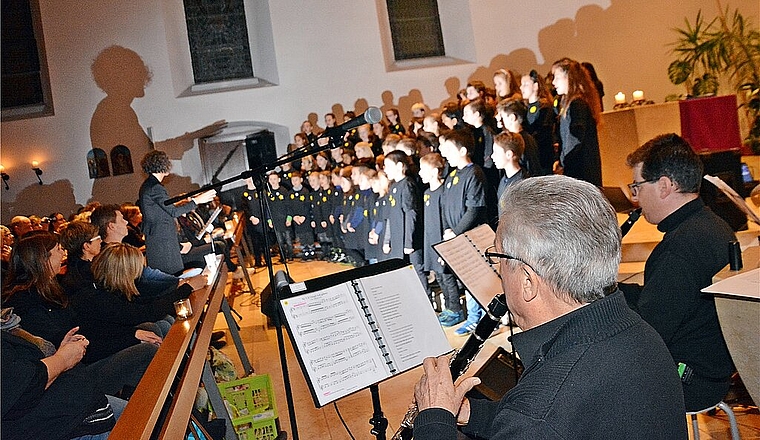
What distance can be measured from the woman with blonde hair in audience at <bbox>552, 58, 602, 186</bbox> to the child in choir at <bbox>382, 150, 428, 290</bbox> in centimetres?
123

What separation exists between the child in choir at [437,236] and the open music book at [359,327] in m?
3.03

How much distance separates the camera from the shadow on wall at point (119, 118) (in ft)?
37.9

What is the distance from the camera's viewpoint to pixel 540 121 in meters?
6.30

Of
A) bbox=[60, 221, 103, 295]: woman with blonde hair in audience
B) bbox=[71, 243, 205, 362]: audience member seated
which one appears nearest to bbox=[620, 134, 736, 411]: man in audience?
bbox=[71, 243, 205, 362]: audience member seated

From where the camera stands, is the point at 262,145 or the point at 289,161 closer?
the point at 289,161

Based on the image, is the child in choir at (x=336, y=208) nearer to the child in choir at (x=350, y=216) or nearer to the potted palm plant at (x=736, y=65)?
the child in choir at (x=350, y=216)

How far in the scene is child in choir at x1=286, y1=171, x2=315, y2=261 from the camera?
9.87 meters

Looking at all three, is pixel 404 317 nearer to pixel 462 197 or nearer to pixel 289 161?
pixel 289 161

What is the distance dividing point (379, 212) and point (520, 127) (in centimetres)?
177

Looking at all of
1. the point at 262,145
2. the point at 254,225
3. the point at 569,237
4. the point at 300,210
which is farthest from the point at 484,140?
the point at 262,145

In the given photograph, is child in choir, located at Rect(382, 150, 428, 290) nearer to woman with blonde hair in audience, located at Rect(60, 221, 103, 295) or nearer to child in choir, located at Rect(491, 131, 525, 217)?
child in choir, located at Rect(491, 131, 525, 217)

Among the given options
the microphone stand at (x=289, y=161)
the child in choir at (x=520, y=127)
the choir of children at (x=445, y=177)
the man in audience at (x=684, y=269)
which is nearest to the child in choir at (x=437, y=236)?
the choir of children at (x=445, y=177)

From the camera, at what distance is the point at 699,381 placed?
2.53 m

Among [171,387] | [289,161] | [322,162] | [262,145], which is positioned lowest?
[171,387]
